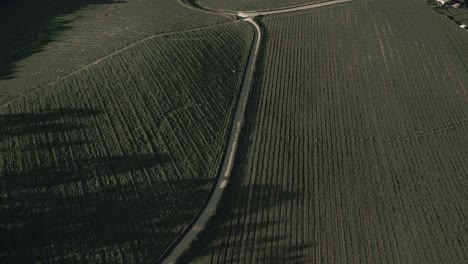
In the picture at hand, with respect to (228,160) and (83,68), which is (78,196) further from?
(83,68)

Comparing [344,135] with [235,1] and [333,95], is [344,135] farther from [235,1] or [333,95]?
[235,1]

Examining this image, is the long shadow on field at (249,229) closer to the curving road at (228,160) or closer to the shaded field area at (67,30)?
the curving road at (228,160)

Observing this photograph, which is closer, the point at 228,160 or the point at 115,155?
the point at 115,155

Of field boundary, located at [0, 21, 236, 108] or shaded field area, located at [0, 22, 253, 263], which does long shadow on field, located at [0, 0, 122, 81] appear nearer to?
field boundary, located at [0, 21, 236, 108]

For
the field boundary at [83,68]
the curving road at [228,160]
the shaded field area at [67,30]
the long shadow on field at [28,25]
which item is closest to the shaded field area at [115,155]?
the field boundary at [83,68]

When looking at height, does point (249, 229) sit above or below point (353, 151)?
below

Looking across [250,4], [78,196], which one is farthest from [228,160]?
[250,4]
